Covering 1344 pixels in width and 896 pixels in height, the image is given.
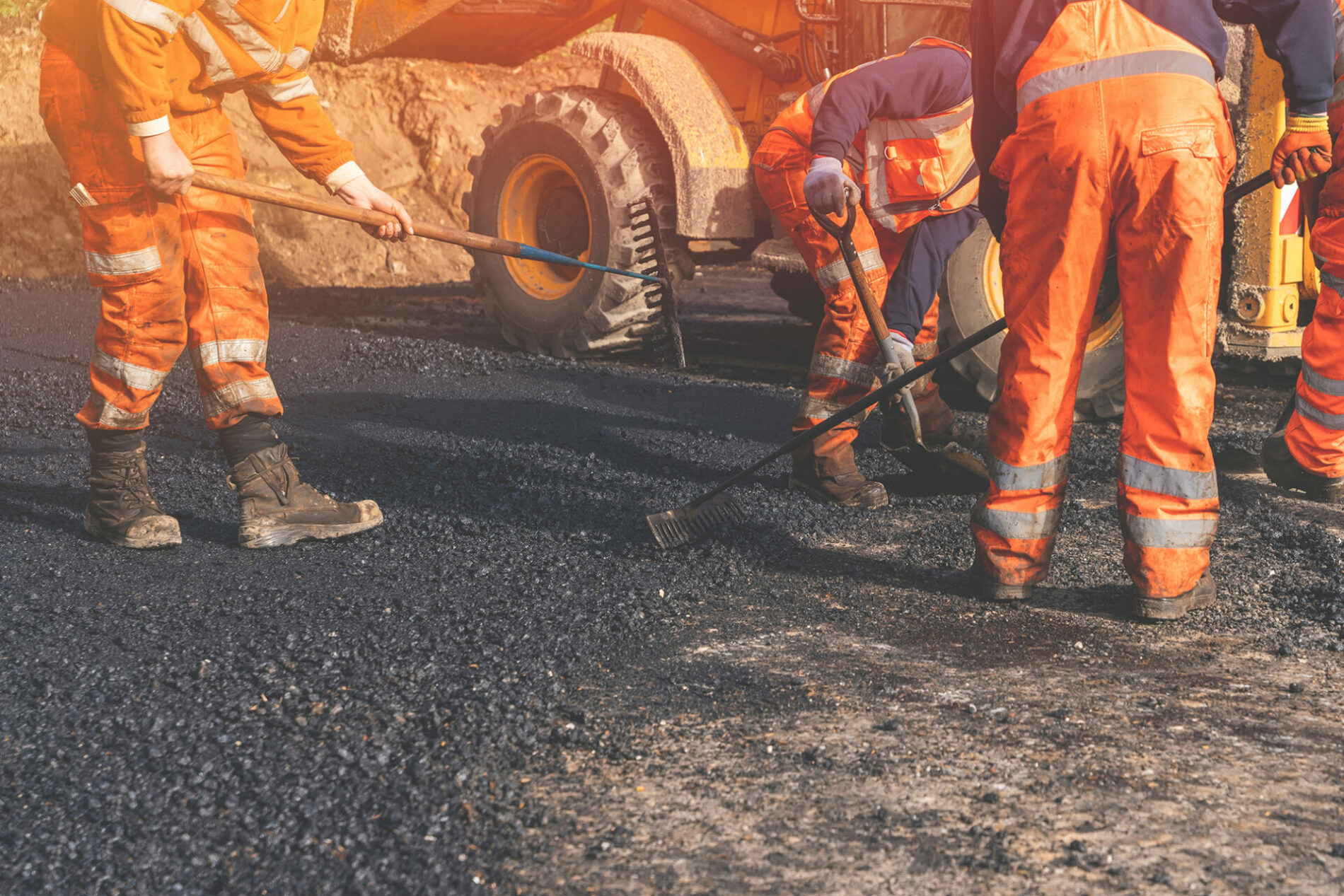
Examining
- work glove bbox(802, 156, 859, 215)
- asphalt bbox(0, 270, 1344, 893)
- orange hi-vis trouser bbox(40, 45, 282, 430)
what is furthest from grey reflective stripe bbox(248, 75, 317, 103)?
work glove bbox(802, 156, 859, 215)

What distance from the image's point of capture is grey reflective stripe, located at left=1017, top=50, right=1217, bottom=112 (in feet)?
8.20

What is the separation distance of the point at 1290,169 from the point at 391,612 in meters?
2.44

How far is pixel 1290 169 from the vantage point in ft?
9.09

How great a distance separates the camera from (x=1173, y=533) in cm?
262

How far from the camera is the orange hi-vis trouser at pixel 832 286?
12.3 feet

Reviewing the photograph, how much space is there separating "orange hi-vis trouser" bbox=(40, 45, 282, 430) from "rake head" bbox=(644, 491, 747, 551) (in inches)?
46.1

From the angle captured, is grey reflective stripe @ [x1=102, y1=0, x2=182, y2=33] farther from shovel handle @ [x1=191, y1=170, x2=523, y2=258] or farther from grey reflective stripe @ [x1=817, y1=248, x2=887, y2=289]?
grey reflective stripe @ [x1=817, y1=248, x2=887, y2=289]

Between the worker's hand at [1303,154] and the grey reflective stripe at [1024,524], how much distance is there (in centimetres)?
98

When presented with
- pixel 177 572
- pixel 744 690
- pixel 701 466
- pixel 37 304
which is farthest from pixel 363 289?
pixel 744 690

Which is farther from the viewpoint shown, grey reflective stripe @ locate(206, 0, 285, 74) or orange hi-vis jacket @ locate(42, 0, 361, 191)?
grey reflective stripe @ locate(206, 0, 285, 74)

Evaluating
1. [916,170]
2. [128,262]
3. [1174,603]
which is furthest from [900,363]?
[128,262]

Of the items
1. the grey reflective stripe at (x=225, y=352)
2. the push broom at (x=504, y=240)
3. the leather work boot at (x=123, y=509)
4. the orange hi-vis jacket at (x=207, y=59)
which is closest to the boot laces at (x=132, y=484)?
the leather work boot at (x=123, y=509)

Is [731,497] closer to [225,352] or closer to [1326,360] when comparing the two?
[225,352]

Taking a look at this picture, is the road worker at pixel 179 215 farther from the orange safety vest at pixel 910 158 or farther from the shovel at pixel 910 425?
the orange safety vest at pixel 910 158
